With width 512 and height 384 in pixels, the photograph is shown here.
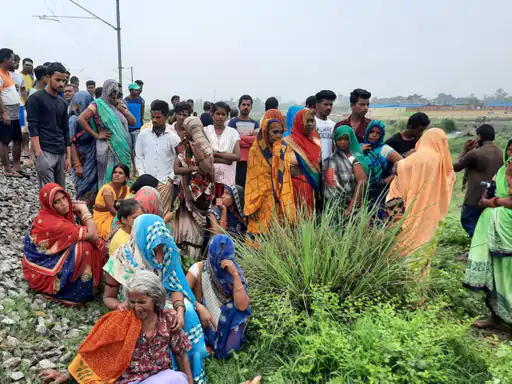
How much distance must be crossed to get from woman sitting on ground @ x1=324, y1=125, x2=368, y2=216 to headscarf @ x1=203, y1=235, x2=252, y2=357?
5.33ft

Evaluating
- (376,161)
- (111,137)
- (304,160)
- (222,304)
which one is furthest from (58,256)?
(376,161)

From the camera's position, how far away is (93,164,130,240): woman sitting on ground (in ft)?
15.0

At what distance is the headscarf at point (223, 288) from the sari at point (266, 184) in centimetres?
119

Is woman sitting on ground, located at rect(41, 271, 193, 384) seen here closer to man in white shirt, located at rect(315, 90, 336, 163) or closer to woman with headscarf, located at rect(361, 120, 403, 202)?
woman with headscarf, located at rect(361, 120, 403, 202)

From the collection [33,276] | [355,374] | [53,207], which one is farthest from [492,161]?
[33,276]

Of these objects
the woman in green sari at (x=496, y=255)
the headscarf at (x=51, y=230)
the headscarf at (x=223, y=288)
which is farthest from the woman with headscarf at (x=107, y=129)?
the woman in green sari at (x=496, y=255)

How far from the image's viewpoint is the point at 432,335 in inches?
110

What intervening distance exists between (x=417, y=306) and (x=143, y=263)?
2228 mm

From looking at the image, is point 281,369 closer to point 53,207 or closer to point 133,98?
point 53,207

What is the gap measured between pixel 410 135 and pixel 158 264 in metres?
3.69

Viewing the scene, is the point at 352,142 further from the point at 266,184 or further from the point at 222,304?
the point at 222,304

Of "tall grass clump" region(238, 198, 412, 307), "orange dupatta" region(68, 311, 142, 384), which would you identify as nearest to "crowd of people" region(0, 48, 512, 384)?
"orange dupatta" region(68, 311, 142, 384)

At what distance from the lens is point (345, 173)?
4.38 metres

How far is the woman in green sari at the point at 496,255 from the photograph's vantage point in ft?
12.1
